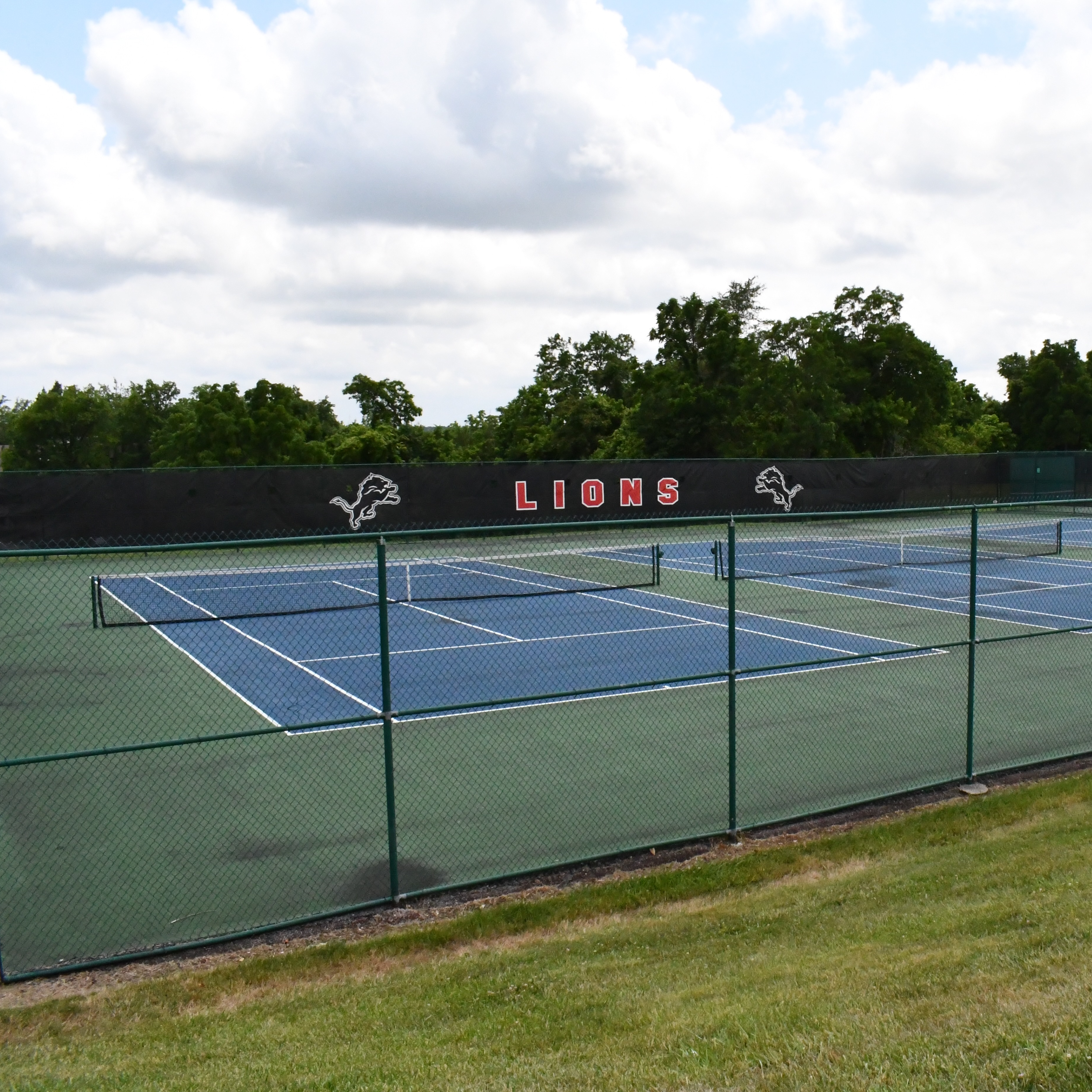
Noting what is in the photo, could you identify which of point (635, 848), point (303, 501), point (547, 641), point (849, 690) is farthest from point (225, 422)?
point (635, 848)

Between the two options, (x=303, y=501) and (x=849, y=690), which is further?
(x=303, y=501)

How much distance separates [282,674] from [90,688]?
271 cm

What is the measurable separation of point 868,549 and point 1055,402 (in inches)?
2202

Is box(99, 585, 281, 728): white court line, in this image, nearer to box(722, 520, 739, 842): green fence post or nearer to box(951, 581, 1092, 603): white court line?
box(722, 520, 739, 842): green fence post

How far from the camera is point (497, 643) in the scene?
17672mm

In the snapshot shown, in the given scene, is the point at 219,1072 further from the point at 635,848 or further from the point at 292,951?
the point at 635,848

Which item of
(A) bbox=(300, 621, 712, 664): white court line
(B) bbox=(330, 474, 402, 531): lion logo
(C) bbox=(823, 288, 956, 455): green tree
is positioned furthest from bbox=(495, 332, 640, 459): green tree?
(A) bbox=(300, 621, 712, 664): white court line

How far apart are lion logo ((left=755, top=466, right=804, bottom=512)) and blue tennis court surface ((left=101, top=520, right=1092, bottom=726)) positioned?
270 inches

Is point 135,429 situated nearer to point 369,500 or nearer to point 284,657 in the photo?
point 369,500

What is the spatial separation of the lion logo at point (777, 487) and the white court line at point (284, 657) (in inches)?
790

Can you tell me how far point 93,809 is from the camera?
982cm

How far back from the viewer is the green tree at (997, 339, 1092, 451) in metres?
71.9

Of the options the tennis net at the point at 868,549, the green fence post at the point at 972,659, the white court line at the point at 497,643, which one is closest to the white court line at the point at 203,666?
the white court line at the point at 497,643

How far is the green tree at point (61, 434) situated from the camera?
5794cm
